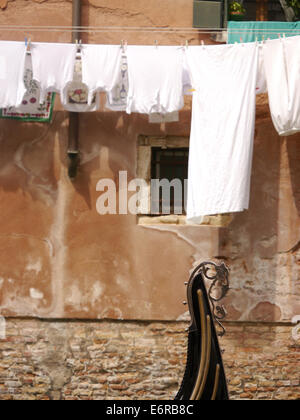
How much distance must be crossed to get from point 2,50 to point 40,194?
150 centimetres

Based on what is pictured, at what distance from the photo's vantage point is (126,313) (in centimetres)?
652

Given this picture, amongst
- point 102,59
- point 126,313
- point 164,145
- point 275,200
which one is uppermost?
point 102,59

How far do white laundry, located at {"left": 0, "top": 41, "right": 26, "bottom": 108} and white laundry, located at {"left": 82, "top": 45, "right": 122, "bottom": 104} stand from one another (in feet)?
1.93

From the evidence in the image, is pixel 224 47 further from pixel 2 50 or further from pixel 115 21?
pixel 2 50

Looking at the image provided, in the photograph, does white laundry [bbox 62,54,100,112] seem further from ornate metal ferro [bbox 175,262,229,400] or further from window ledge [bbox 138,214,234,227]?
ornate metal ferro [bbox 175,262,229,400]

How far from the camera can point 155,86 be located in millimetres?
5973

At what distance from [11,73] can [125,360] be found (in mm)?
3060

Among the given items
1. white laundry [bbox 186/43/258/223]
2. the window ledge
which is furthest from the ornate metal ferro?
the window ledge

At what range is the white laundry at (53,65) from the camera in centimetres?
600

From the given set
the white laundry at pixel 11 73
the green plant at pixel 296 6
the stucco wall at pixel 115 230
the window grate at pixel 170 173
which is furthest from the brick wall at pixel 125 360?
the green plant at pixel 296 6

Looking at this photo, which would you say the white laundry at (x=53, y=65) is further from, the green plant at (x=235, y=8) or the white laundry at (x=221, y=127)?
the green plant at (x=235, y=8)

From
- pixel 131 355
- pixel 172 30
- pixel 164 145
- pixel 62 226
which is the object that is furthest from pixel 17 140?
pixel 131 355

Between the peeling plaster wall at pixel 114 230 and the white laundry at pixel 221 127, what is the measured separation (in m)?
0.75

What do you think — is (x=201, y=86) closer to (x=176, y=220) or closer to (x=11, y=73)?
(x=176, y=220)
